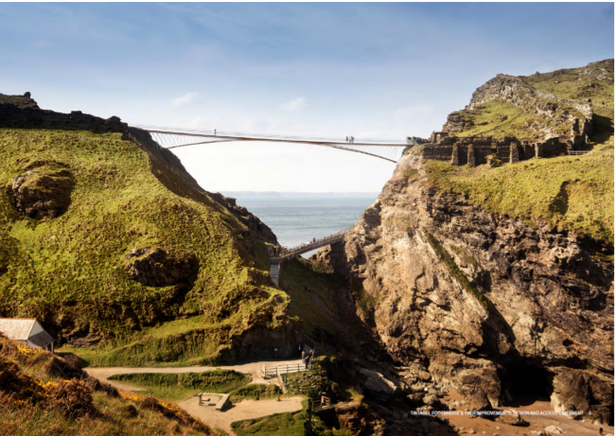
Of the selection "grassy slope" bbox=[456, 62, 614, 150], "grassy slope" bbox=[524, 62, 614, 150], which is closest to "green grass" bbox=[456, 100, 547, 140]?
"grassy slope" bbox=[456, 62, 614, 150]

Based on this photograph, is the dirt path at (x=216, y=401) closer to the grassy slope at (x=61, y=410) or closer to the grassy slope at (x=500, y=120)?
the grassy slope at (x=61, y=410)

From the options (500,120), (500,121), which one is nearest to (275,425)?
(500,121)

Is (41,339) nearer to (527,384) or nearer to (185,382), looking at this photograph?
(185,382)

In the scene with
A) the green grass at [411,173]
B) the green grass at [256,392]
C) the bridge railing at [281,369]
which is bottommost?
the green grass at [256,392]

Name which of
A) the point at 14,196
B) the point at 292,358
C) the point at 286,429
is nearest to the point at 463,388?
the point at 292,358

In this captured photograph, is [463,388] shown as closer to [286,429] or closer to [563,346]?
[563,346]

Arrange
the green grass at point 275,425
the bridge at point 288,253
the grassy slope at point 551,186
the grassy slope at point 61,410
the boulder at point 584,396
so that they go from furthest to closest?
1. the bridge at point 288,253
2. the grassy slope at point 551,186
3. the boulder at point 584,396
4. the green grass at point 275,425
5. the grassy slope at point 61,410

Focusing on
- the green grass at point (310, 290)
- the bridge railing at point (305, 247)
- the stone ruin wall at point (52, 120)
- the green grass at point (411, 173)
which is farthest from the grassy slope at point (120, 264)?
the green grass at point (411, 173)
